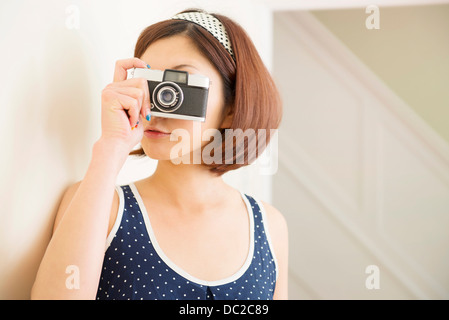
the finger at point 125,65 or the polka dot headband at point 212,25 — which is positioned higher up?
the polka dot headband at point 212,25

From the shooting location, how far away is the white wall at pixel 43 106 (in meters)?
0.71

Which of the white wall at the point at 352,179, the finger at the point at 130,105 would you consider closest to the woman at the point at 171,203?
the finger at the point at 130,105

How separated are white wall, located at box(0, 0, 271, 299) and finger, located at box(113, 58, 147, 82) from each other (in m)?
0.09

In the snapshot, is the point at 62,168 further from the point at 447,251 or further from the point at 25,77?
the point at 447,251

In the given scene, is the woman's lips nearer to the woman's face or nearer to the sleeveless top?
the woman's face

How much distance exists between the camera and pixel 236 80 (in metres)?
0.93

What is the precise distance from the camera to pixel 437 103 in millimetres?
2465

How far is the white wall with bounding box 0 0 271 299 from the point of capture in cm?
71

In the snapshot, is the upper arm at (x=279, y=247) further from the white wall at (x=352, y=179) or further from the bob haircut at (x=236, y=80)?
the white wall at (x=352, y=179)

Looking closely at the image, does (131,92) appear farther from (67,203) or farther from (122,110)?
(67,203)

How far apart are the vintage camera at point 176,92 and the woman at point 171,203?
22 millimetres

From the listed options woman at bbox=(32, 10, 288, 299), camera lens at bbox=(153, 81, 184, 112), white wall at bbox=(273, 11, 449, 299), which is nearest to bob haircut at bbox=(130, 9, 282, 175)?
woman at bbox=(32, 10, 288, 299)
